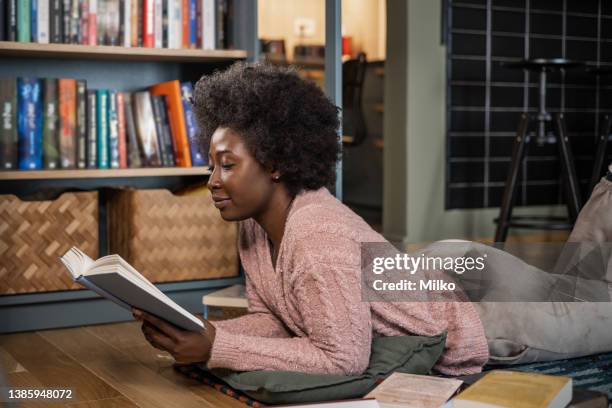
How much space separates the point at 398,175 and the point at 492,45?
81 centimetres

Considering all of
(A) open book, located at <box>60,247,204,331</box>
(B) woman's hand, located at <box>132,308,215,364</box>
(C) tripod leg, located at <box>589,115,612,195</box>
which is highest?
(C) tripod leg, located at <box>589,115,612,195</box>

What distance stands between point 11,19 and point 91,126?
392mm

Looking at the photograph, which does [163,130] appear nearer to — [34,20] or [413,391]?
[34,20]

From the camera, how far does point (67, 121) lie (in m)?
2.75

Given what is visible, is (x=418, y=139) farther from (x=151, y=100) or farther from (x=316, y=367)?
(x=316, y=367)

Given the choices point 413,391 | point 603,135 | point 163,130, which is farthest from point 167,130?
point 603,135

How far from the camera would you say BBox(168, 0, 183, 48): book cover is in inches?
113

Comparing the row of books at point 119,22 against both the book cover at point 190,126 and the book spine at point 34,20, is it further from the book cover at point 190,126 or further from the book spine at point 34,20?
the book cover at point 190,126

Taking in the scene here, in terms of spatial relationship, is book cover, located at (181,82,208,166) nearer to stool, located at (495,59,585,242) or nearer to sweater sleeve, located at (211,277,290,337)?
sweater sleeve, located at (211,277,290,337)

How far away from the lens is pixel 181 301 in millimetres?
2887

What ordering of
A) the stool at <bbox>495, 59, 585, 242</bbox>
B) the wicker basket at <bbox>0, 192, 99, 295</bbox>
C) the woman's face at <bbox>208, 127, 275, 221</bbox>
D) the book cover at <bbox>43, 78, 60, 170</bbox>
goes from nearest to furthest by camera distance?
the woman's face at <bbox>208, 127, 275, 221</bbox> → the wicker basket at <bbox>0, 192, 99, 295</bbox> → the book cover at <bbox>43, 78, 60, 170</bbox> → the stool at <bbox>495, 59, 585, 242</bbox>

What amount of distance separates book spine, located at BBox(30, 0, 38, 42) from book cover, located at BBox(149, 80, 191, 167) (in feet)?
1.48

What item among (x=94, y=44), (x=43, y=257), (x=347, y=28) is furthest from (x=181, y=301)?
(x=347, y=28)

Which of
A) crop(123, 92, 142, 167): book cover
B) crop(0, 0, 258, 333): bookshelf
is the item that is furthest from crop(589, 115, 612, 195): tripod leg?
crop(123, 92, 142, 167): book cover
